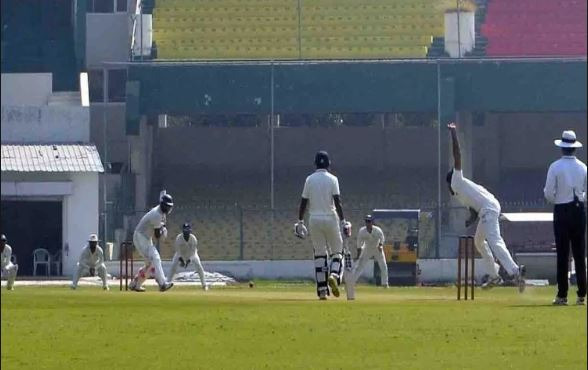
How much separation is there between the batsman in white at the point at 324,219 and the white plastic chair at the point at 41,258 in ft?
72.5

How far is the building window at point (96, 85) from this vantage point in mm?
44987

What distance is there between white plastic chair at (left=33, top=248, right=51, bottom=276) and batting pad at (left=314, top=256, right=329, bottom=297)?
871 inches

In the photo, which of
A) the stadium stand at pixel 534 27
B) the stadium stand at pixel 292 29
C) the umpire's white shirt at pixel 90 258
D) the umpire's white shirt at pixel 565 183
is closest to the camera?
the umpire's white shirt at pixel 565 183

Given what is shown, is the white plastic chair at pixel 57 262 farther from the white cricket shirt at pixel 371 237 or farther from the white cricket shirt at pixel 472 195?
the white cricket shirt at pixel 472 195

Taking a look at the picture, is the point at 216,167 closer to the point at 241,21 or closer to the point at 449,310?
the point at 241,21

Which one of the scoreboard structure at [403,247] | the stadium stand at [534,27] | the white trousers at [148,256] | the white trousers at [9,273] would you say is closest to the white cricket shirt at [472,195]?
the white trousers at [148,256]

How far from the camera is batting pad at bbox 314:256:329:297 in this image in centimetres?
1782

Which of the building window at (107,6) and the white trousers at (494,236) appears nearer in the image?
the white trousers at (494,236)

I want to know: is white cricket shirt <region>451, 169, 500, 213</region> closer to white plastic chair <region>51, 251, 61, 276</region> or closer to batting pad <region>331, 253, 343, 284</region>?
batting pad <region>331, 253, 343, 284</region>

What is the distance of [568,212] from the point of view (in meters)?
15.0

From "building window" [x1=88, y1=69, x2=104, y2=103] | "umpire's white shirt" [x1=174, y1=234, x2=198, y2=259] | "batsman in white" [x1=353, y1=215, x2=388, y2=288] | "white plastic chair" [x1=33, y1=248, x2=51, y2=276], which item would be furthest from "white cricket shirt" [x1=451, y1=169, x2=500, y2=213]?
"building window" [x1=88, y1=69, x2=104, y2=103]

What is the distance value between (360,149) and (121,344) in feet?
117

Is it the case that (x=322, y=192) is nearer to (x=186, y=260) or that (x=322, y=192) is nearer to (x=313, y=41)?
(x=186, y=260)

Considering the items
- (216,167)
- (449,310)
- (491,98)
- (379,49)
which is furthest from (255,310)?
(216,167)
